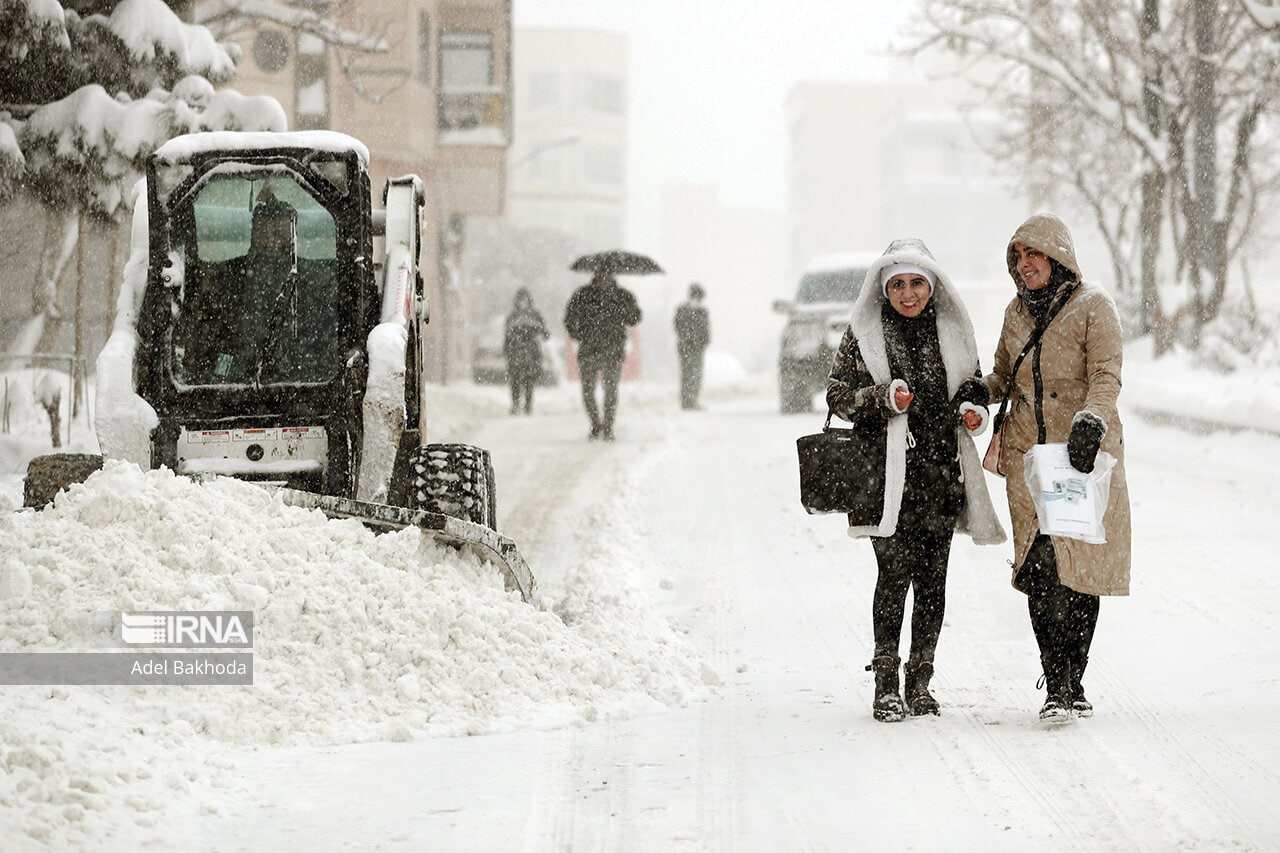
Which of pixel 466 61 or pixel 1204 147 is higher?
pixel 466 61

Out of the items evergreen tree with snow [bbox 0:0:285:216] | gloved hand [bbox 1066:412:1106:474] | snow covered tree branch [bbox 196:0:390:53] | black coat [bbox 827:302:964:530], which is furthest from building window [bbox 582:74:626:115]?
gloved hand [bbox 1066:412:1106:474]

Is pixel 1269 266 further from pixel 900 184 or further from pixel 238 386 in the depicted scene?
pixel 238 386

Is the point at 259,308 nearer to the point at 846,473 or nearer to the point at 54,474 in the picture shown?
the point at 54,474

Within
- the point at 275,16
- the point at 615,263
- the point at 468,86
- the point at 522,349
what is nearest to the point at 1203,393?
the point at 615,263

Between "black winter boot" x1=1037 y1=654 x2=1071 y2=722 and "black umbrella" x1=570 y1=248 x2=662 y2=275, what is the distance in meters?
13.6

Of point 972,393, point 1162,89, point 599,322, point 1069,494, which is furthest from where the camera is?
point 1162,89

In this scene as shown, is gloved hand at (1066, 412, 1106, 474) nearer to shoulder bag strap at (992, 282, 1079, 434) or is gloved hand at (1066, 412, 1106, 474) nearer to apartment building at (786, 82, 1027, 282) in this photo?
shoulder bag strap at (992, 282, 1079, 434)

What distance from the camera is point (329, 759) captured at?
5797 mm

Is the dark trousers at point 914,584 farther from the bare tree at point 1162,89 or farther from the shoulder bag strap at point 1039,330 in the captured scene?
the bare tree at point 1162,89

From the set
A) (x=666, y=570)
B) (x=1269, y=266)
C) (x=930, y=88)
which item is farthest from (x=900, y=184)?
(x=666, y=570)

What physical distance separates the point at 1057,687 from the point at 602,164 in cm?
9692

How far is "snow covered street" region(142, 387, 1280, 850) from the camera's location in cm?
498

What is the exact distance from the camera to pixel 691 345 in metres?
25.6

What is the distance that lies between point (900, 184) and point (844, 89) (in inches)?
852
